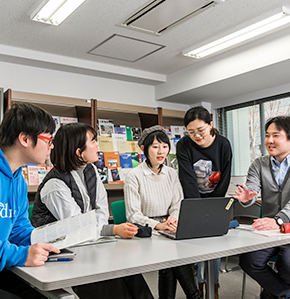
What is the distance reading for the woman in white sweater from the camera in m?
2.09

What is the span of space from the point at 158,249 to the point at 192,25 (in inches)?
99.9

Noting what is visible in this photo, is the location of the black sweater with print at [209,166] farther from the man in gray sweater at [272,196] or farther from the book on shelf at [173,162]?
the book on shelf at [173,162]

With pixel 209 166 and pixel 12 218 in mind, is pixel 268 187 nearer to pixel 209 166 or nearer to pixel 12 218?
pixel 209 166

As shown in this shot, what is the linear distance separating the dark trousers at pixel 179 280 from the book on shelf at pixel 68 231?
860 mm

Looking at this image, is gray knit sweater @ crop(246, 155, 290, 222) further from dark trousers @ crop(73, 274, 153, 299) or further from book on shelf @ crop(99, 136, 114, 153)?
book on shelf @ crop(99, 136, 114, 153)

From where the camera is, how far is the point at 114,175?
4.30 metres

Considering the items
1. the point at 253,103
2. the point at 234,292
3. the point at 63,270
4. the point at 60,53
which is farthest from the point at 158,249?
the point at 253,103

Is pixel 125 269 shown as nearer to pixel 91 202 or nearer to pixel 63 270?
pixel 63 270

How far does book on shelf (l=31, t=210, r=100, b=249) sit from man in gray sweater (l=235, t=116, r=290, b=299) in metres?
1.18

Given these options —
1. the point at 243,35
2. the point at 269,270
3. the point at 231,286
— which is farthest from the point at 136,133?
the point at 269,270

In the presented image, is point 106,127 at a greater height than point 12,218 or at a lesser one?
greater

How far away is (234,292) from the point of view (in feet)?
9.98

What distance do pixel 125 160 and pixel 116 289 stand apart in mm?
2910

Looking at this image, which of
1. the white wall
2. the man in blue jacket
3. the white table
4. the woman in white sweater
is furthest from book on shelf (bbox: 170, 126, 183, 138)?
the man in blue jacket
